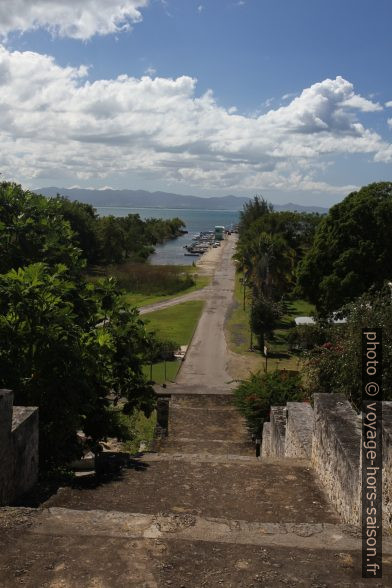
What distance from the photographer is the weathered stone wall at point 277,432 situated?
12.1m

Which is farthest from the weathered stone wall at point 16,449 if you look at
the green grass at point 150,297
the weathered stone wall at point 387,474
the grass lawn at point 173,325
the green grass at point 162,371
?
the green grass at point 150,297

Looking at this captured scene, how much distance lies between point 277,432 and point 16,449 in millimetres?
7155

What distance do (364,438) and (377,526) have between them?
3.30ft

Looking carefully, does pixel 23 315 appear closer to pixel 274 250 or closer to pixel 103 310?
pixel 103 310

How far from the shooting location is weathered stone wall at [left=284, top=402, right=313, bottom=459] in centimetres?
973

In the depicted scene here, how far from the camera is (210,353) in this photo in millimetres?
33344

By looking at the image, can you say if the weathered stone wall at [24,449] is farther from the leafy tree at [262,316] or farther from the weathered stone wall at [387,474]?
the leafy tree at [262,316]

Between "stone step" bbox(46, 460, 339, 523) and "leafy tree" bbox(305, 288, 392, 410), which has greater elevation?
"leafy tree" bbox(305, 288, 392, 410)

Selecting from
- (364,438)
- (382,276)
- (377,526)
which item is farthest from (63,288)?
(382,276)

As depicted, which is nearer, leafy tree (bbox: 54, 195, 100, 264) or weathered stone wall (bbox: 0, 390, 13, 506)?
weathered stone wall (bbox: 0, 390, 13, 506)

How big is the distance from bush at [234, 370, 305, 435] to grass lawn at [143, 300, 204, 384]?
10.6 meters

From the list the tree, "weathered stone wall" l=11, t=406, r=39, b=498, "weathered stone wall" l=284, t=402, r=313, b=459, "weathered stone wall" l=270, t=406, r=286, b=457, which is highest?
the tree

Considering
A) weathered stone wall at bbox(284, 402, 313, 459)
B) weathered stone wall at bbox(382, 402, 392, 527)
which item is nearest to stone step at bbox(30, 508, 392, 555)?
weathered stone wall at bbox(382, 402, 392, 527)

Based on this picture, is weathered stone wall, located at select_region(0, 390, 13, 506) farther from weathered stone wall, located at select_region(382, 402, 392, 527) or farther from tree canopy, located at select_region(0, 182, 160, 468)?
weathered stone wall, located at select_region(382, 402, 392, 527)
